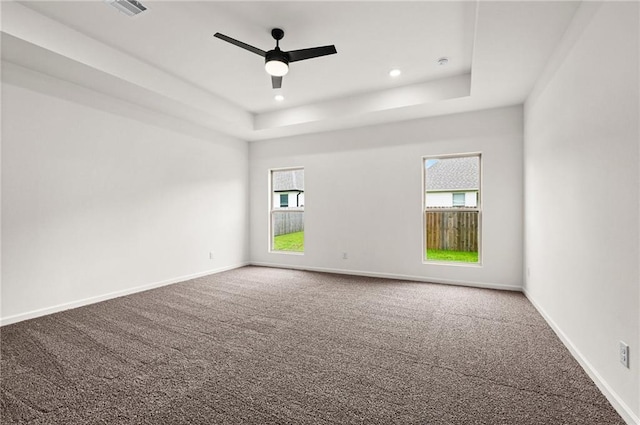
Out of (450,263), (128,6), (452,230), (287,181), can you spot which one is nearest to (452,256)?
(450,263)

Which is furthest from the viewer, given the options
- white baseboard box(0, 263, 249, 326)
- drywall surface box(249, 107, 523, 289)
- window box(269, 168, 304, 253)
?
window box(269, 168, 304, 253)

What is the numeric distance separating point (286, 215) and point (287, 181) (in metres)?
0.73

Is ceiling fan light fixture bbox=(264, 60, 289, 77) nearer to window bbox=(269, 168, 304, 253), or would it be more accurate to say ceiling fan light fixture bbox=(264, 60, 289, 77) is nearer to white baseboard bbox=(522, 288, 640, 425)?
window bbox=(269, 168, 304, 253)

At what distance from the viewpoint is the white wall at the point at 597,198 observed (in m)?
1.58

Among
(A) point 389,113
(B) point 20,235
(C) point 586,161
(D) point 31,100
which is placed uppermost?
(A) point 389,113

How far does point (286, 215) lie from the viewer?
20.8ft

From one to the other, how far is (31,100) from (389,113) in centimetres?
438

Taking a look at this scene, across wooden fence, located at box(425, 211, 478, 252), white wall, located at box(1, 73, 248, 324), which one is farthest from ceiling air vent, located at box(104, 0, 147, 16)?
wooden fence, located at box(425, 211, 478, 252)

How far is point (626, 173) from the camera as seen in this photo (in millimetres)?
1618

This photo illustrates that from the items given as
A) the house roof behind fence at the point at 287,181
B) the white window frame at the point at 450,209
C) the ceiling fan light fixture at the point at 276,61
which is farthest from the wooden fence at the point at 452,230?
the ceiling fan light fixture at the point at 276,61

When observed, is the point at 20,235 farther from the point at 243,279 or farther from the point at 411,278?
the point at 411,278

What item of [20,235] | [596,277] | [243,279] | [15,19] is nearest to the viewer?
[596,277]

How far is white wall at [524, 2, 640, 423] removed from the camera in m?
1.58

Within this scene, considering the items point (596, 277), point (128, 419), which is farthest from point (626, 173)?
point (128, 419)
